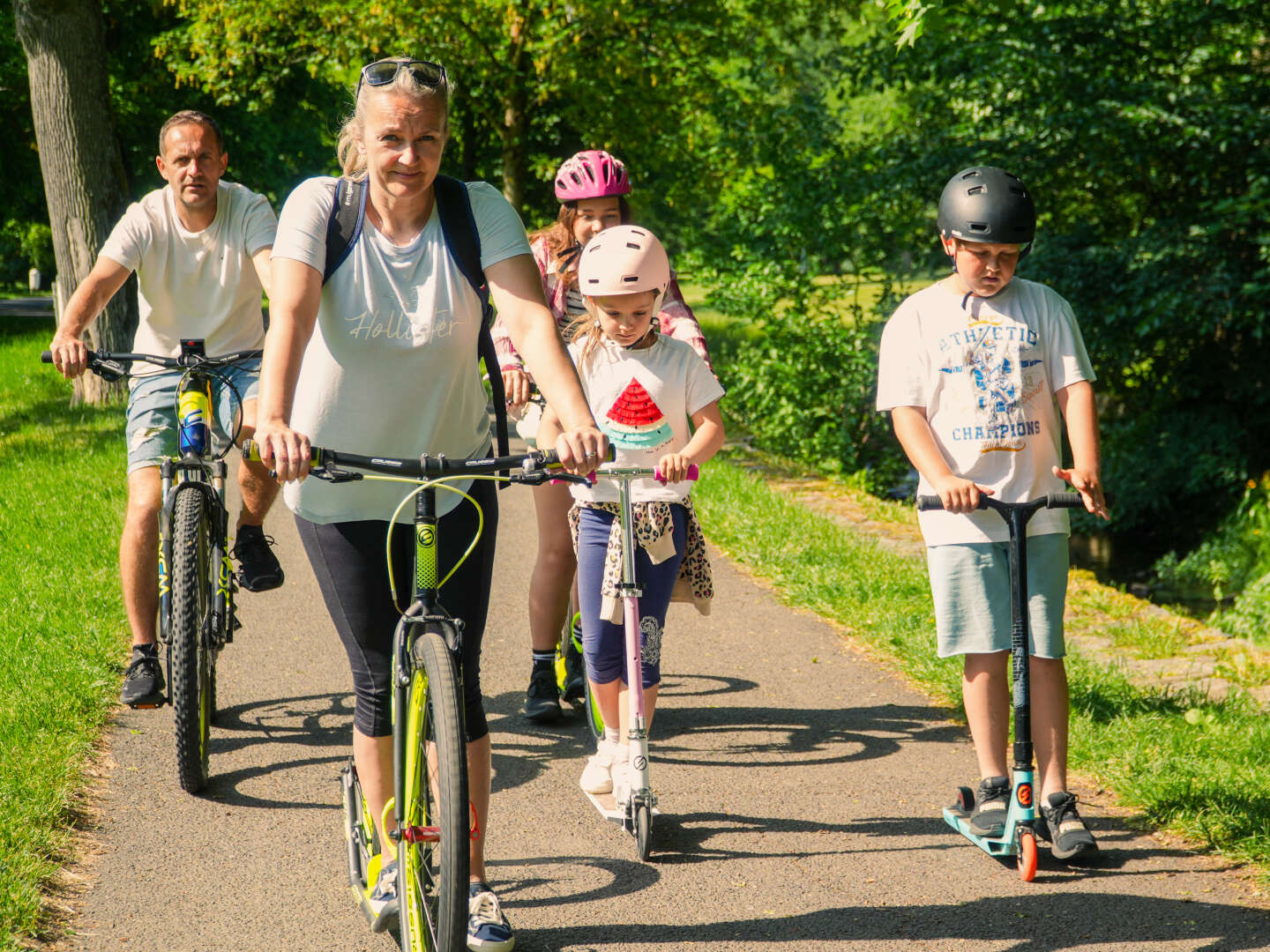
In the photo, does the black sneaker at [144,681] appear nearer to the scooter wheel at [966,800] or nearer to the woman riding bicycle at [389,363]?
the woman riding bicycle at [389,363]

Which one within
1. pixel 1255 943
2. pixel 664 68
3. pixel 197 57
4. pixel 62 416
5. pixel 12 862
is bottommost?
pixel 1255 943

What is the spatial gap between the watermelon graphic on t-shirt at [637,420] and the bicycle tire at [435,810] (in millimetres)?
1371

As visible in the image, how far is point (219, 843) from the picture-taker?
401cm

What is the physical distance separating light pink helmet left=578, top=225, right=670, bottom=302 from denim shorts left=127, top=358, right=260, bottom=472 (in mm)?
1625

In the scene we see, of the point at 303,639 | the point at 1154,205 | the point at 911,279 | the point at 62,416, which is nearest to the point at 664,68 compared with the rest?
the point at 911,279

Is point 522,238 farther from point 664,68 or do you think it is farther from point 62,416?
point 664,68

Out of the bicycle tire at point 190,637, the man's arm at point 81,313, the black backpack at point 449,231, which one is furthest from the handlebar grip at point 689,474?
the man's arm at point 81,313

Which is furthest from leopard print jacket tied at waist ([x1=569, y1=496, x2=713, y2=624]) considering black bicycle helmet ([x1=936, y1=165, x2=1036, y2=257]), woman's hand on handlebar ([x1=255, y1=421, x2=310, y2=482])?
woman's hand on handlebar ([x1=255, y1=421, x2=310, y2=482])

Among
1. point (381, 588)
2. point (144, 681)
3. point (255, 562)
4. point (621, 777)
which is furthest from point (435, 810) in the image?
point (255, 562)

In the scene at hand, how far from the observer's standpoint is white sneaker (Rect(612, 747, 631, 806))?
13.3 ft

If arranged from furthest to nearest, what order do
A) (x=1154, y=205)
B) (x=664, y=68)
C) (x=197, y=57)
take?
(x=197, y=57), (x=664, y=68), (x=1154, y=205)

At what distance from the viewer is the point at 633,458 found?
4172mm

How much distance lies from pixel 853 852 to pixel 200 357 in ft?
9.36

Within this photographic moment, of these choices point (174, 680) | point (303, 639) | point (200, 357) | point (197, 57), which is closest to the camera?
point (174, 680)
